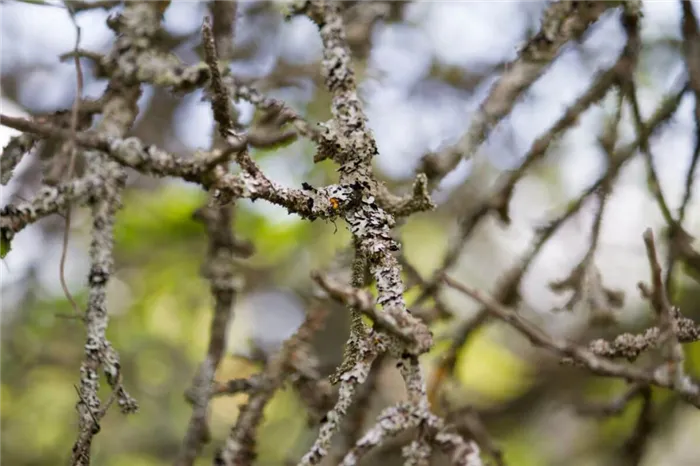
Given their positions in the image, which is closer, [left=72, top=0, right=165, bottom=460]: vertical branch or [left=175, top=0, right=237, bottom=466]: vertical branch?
[left=72, top=0, right=165, bottom=460]: vertical branch

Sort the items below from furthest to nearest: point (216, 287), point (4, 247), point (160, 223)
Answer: point (160, 223), point (216, 287), point (4, 247)

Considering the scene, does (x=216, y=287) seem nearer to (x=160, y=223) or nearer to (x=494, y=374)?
(x=160, y=223)

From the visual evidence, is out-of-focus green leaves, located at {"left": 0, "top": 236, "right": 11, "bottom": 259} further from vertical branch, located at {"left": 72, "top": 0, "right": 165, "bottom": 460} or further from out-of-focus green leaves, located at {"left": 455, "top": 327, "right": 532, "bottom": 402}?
out-of-focus green leaves, located at {"left": 455, "top": 327, "right": 532, "bottom": 402}

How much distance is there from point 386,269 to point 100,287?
358mm

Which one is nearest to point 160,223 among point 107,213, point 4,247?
point 107,213

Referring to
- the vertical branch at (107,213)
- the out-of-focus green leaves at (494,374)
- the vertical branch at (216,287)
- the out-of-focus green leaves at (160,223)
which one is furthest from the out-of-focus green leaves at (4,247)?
the out-of-focus green leaves at (494,374)

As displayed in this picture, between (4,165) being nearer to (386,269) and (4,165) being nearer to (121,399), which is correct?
(121,399)

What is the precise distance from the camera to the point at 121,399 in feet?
2.69

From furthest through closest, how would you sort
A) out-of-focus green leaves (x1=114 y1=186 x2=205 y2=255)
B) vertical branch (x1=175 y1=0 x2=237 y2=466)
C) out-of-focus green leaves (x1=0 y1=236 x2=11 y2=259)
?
out-of-focus green leaves (x1=114 y1=186 x2=205 y2=255) → vertical branch (x1=175 y1=0 x2=237 y2=466) → out-of-focus green leaves (x1=0 y1=236 x2=11 y2=259)

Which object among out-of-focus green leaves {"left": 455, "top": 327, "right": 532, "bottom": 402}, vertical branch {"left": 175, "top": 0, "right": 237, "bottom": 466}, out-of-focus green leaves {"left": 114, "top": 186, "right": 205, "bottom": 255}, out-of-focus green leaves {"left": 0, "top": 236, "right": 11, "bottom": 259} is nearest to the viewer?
out-of-focus green leaves {"left": 0, "top": 236, "right": 11, "bottom": 259}

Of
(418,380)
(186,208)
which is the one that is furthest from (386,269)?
(186,208)

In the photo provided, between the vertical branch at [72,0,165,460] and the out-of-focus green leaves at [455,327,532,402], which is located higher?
the out-of-focus green leaves at [455,327,532,402]

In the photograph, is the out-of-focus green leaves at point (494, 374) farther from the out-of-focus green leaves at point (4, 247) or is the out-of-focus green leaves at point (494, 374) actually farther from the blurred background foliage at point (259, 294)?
the out-of-focus green leaves at point (4, 247)

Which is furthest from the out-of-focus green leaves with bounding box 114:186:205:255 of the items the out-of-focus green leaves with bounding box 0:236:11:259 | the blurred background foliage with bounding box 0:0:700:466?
the out-of-focus green leaves with bounding box 0:236:11:259
